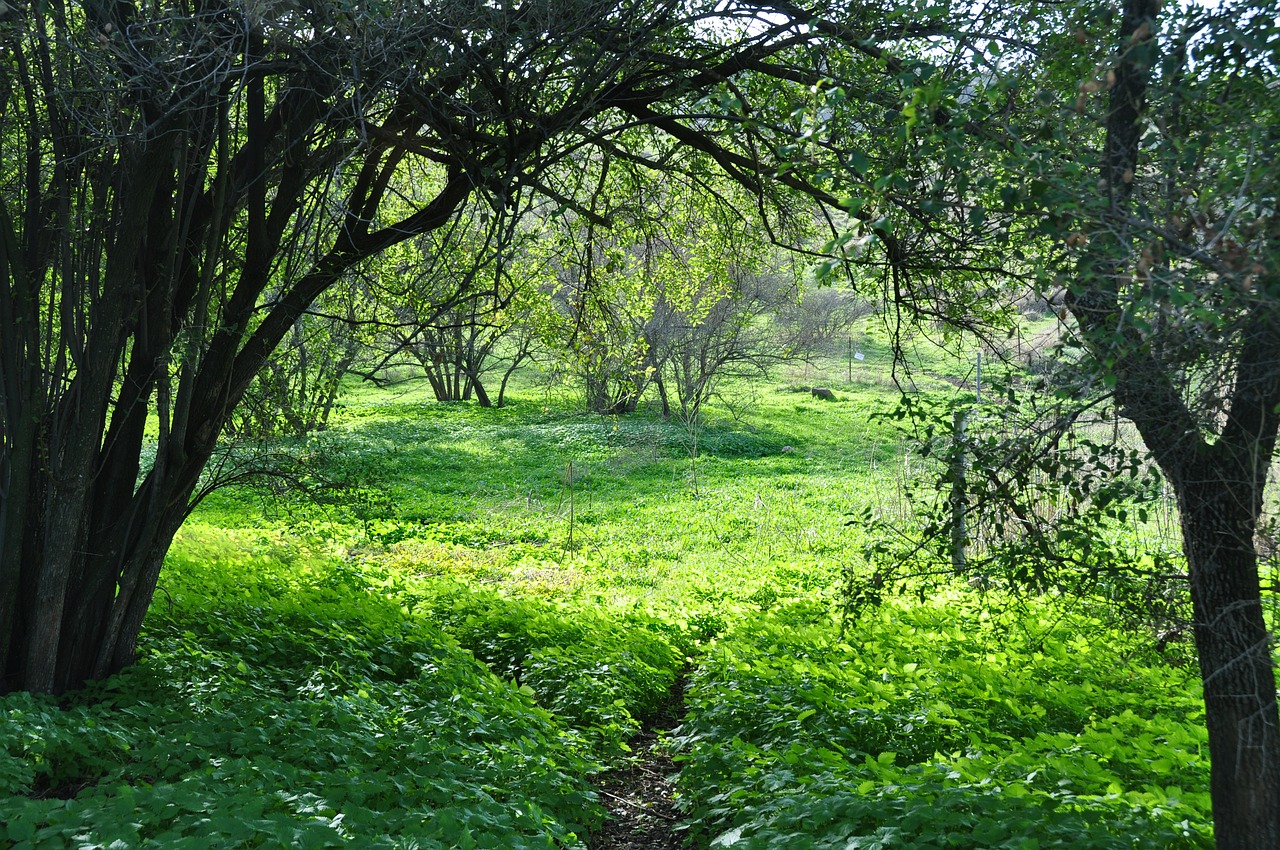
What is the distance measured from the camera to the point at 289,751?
4.49 m

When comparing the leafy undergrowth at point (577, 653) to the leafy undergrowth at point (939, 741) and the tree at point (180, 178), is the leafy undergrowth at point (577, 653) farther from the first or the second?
the tree at point (180, 178)

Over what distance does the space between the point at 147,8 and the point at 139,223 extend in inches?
46.2

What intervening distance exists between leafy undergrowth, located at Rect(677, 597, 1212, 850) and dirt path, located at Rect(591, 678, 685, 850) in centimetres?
22

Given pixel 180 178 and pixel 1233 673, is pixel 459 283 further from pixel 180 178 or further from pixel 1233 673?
pixel 1233 673

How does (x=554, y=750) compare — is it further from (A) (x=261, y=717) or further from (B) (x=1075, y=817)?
(B) (x=1075, y=817)

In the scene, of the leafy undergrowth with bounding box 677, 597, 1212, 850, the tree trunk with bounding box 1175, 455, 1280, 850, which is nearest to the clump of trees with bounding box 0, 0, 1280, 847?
the tree trunk with bounding box 1175, 455, 1280, 850

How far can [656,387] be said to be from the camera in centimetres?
3031

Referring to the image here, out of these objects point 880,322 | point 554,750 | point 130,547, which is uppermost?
point 880,322

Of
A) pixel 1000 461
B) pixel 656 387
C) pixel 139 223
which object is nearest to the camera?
pixel 1000 461

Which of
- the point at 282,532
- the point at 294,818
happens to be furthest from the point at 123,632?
the point at 282,532

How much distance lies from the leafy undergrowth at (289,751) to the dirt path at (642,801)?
311mm

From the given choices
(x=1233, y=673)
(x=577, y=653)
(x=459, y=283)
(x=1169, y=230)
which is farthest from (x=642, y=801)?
(x=459, y=283)

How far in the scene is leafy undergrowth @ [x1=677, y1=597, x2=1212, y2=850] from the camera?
152 inches

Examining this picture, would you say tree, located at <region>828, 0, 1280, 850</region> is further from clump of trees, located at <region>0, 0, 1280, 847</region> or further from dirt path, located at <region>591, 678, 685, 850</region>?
dirt path, located at <region>591, 678, 685, 850</region>
